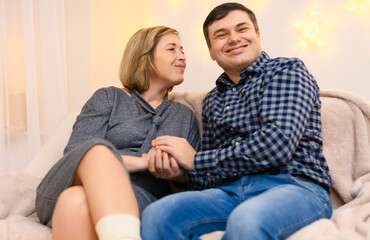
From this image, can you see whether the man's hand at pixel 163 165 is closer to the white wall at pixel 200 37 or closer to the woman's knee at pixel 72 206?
the woman's knee at pixel 72 206

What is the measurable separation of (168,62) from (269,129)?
2.04ft

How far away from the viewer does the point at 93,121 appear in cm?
126

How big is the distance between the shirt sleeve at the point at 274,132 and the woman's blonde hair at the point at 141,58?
0.53 m

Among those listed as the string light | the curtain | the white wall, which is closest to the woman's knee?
the curtain

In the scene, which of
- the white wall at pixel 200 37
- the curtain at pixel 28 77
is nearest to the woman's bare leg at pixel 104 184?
the curtain at pixel 28 77

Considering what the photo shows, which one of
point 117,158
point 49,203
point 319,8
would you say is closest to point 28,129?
point 49,203

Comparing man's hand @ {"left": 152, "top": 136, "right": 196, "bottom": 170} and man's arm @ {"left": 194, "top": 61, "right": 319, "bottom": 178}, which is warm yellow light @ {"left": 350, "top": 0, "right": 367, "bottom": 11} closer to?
man's arm @ {"left": 194, "top": 61, "right": 319, "bottom": 178}

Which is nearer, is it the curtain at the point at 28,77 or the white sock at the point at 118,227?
the white sock at the point at 118,227

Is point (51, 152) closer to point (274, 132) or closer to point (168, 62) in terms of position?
point (168, 62)

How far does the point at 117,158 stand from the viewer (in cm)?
87

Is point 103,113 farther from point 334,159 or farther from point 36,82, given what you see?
point 36,82

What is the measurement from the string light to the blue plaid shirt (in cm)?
113

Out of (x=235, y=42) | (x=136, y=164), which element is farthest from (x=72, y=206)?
(x=235, y=42)

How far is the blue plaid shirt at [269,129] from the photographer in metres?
0.96
